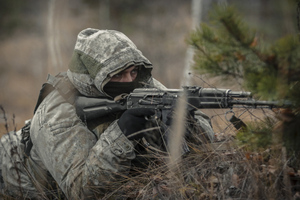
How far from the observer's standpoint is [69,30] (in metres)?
14.2

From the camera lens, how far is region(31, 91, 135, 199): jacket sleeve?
3311 millimetres

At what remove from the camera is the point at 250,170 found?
2.68m

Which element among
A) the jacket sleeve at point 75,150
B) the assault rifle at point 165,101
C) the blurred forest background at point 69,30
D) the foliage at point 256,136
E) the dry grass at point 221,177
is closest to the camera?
the foliage at point 256,136

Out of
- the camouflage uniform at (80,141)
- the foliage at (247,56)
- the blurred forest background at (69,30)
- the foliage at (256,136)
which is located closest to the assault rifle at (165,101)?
the camouflage uniform at (80,141)

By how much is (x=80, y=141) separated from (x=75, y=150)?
0.09 metres

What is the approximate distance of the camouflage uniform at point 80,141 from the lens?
10.9ft

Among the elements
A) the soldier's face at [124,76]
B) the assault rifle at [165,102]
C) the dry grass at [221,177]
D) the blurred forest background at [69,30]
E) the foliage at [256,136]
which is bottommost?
the dry grass at [221,177]

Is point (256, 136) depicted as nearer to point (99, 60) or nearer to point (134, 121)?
point (134, 121)

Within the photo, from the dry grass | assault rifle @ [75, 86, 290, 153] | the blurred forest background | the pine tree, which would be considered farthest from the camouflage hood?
the blurred forest background

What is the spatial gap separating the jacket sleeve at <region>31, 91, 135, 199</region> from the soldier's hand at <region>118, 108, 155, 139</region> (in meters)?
0.06

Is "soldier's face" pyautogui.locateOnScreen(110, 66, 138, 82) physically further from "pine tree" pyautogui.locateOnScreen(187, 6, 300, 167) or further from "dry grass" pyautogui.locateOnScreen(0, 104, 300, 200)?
"pine tree" pyautogui.locateOnScreen(187, 6, 300, 167)

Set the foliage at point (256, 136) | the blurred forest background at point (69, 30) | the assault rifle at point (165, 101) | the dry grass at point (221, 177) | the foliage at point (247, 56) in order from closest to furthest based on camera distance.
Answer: the foliage at point (247, 56)
the foliage at point (256, 136)
the dry grass at point (221, 177)
the assault rifle at point (165, 101)
the blurred forest background at point (69, 30)

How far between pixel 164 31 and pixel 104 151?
A: 33.2 ft

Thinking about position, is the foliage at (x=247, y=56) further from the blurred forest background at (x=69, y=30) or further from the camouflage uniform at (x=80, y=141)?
the blurred forest background at (x=69, y=30)
